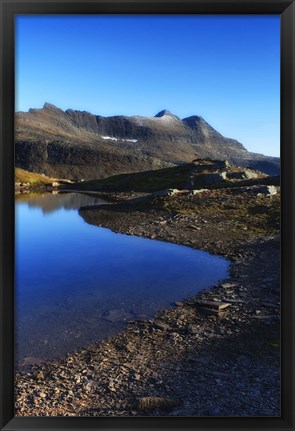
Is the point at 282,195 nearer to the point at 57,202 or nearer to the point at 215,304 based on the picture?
the point at 215,304

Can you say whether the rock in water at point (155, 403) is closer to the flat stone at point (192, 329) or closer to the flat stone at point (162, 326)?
the flat stone at point (192, 329)

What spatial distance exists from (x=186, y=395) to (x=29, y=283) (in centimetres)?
1122

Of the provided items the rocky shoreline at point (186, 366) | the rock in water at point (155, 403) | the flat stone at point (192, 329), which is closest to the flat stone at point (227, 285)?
the rocky shoreline at point (186, 366)

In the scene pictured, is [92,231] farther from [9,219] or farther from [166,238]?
[9,219]

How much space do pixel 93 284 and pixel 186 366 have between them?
838cm

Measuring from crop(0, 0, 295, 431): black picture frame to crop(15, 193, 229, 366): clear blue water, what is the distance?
0.22 meters

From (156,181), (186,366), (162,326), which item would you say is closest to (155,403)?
(186,366)

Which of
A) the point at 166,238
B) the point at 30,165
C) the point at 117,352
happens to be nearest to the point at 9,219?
the point at 117,352

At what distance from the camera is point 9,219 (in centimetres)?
377

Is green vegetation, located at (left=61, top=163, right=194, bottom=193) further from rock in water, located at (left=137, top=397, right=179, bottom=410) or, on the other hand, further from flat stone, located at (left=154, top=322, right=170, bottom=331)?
rock in water, located at (left=137, top=397, right=179, bottom=410)

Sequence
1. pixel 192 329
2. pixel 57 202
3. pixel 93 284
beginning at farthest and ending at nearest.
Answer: pixel 57 202, pixel 93 284, pixel 192 329

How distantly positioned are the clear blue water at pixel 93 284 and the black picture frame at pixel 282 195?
22 centimetres

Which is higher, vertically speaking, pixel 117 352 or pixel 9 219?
pixel 9 219

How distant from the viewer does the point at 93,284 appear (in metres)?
14.8
